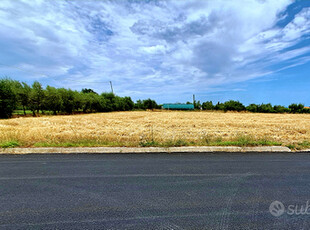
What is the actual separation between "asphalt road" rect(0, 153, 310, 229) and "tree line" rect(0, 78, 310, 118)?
97.6 ft

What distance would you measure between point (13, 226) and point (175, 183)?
2.76m

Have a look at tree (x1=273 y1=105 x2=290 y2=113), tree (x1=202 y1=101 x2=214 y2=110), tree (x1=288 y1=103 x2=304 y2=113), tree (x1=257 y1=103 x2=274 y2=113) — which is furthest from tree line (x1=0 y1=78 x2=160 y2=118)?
tree (x1=288 y1=103 x2=304 y2=113)

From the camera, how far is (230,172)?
4078 millimetres

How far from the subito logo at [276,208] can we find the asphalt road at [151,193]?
3 cm

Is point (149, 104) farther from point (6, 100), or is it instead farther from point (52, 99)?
point (6, 100)

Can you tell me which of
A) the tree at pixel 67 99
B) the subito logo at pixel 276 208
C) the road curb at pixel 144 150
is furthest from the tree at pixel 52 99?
the subito logo at pixel 276 208

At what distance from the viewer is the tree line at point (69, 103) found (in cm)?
2697

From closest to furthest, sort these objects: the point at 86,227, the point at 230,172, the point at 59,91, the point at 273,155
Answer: the point at 86,227 < the point at 230,172 < the point at 273,155 < the point at 59,91

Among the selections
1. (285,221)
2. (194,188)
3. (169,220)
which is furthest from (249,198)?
(169,220)

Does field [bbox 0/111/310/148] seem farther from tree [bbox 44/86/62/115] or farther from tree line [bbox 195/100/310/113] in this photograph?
tree line [bbox 195/100/310/113]

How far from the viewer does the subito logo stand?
258cm

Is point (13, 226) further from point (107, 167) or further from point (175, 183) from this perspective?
point (175, 183)

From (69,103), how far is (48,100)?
824cm

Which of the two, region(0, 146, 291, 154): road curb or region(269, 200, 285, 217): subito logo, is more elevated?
region(0, 146, 291, 154): road curb
